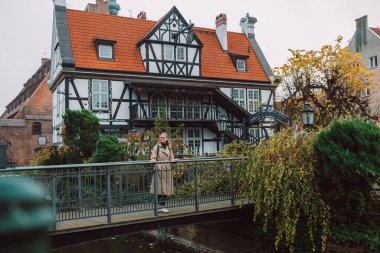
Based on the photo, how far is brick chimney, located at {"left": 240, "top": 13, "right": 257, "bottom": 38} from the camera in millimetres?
37188

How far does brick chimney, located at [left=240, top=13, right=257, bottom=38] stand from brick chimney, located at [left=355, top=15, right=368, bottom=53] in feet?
36.3

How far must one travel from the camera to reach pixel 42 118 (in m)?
43.0

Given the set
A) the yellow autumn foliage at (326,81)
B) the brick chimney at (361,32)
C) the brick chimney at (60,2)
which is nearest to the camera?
the yellow autumn foliage at (326,81)

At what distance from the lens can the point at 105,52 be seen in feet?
94.0

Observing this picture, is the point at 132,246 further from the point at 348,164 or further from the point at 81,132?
the point at 348,164

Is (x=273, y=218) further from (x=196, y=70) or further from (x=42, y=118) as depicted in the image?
(x=42, y=118)

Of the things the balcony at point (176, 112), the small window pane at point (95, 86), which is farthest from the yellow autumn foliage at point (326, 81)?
the small window pane at point (95, 86)

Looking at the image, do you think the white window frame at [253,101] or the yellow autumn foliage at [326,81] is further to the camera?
the white window frame at [253,101]

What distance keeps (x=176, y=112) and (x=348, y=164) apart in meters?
20.3

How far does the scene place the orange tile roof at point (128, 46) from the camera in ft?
92.4

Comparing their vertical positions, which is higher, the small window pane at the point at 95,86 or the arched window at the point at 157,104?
the small window pane at the point at 95,86

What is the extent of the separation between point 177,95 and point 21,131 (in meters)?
19.1

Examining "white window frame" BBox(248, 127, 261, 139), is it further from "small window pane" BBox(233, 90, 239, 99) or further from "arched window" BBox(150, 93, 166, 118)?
"arched window" BBox(150, 93, 166, 118)

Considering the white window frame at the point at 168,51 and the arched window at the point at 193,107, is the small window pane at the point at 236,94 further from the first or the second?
the white window frame at the point at 168,51
